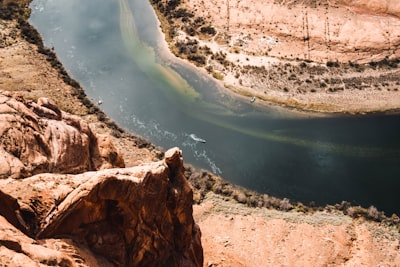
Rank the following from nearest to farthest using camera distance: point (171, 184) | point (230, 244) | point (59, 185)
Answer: point (59, 185), point (171, 184), point (230, 244)

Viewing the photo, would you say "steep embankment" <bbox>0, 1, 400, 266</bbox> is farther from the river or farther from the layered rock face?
the river

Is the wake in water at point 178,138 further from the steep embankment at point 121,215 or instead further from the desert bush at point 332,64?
the desert bush at point 332,64

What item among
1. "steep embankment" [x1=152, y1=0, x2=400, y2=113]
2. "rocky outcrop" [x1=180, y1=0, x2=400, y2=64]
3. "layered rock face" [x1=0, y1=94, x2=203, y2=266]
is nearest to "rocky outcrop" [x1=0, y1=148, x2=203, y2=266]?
"layered rock face" [x1=0, y1=94, x2=203, y2=266]

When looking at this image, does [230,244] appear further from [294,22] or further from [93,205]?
[294,22]

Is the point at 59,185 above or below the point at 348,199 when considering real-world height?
above

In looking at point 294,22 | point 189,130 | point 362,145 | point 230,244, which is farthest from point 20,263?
point 294,22

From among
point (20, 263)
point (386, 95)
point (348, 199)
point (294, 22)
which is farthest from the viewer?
point (294, 22)

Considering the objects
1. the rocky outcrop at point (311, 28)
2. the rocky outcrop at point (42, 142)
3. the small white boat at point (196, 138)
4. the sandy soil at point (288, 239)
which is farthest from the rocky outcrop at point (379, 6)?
the rocky outcrop at point (42, 142)
